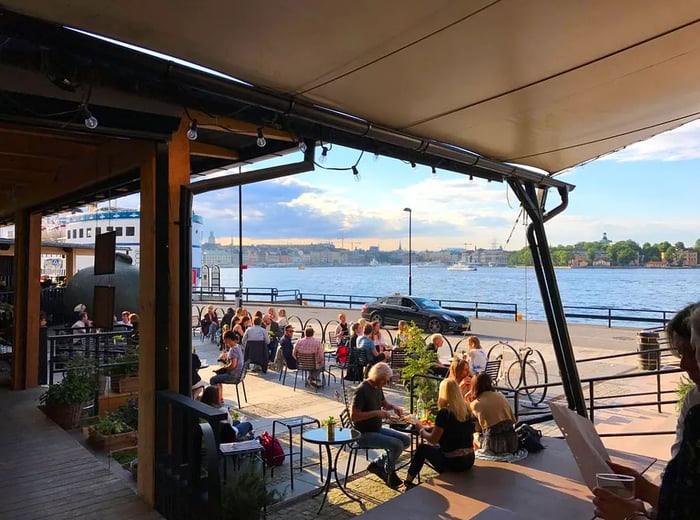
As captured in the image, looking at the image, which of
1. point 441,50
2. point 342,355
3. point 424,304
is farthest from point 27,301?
point 424,304

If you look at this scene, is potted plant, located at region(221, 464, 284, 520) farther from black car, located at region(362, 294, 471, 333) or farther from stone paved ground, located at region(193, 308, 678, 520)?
black car, located at region(362, 294, 471, 333)

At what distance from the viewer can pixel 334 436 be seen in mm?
4801

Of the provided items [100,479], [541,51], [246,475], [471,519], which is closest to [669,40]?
[541,51]

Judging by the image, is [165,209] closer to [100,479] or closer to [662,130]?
[100,479]

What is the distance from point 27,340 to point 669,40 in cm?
850

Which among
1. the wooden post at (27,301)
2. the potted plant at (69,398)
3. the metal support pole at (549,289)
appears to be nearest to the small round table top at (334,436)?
the metal support pole at (549,289)

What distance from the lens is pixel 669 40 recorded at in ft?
8.24

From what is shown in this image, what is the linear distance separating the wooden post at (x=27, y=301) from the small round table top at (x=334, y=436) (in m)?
5.15

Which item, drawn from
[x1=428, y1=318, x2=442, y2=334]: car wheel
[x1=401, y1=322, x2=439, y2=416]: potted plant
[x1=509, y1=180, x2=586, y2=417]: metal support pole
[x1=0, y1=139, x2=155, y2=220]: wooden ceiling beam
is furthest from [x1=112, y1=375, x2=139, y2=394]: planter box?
[x1=428, y1=318, x2=442, y2=334]: car wheel

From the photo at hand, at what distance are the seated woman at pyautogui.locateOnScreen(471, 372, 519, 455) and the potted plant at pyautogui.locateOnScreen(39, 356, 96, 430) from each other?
4582mm

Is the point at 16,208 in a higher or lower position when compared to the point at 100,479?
higher

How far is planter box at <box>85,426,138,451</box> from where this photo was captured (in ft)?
17.0

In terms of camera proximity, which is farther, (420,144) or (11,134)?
(11,134)

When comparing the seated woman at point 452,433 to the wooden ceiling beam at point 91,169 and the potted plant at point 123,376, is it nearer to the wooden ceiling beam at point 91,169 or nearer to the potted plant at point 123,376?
the wooden ceiling beam at point 91,169
